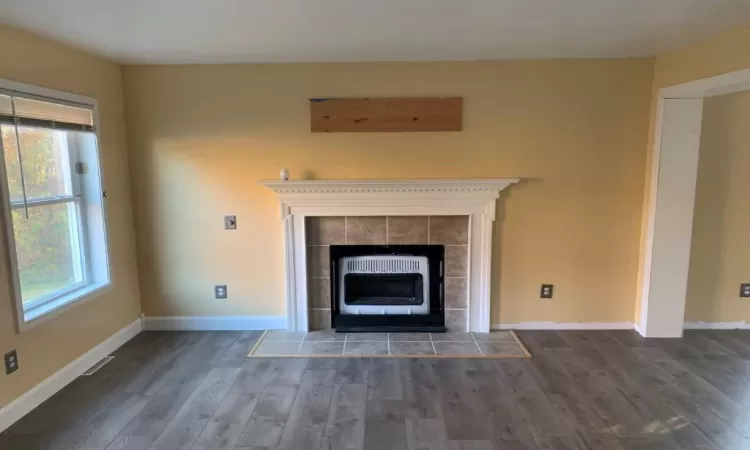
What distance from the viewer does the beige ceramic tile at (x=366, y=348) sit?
3.41 metres

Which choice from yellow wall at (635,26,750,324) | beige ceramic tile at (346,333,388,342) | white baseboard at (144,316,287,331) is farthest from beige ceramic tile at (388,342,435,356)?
yellow wall at (635,26,750,324)

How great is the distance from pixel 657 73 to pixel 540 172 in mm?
1099

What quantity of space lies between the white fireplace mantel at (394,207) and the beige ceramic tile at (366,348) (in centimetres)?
52

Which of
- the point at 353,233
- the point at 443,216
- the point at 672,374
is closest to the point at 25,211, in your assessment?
the point at 353,233

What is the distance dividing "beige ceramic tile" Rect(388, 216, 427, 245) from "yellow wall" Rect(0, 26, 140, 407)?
6.90 ft

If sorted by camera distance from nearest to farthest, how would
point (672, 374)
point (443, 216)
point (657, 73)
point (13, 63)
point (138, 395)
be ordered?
point (13, 63) → point (138, 395) → point (672, 374) → point (657, 73) → point (443, 216)

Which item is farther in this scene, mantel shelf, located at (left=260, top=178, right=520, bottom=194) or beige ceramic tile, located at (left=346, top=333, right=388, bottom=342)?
beige ceramic tile, located at (left=346, top=333, right=388, bottom=342)

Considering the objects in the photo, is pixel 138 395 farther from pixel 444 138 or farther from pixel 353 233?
pixel 444 138

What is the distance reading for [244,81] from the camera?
11.7 ft

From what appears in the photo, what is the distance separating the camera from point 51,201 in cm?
296

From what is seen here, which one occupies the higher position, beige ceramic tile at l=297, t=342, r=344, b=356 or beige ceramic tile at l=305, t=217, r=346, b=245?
beige ceramic tile at l=305, t=217, r=346, b=245

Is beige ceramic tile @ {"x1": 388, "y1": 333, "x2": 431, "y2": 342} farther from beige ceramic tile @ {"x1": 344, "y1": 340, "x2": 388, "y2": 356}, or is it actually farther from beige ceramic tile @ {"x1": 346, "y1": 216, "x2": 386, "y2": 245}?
beige ceramic tile @ {"x1": 346, "y1": 216, "x2": 386, "y2": 245}

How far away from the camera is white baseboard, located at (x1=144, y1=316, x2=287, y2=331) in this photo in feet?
12.7

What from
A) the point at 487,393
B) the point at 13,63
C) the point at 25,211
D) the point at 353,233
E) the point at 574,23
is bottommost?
the point at 487,393
